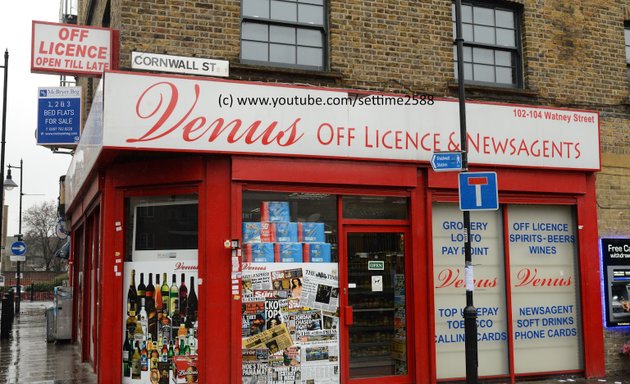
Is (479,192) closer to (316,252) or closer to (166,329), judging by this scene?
(316,252)

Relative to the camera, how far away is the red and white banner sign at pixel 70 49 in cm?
950

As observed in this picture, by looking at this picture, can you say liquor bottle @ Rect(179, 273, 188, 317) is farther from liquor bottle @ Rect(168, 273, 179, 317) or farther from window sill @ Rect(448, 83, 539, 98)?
window sill @ Rect(448, 83, 539, 98)

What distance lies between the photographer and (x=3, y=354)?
14195 millimetres

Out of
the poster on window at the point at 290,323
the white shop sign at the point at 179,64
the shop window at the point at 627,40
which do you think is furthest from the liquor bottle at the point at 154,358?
the shop window at the point at 627,40

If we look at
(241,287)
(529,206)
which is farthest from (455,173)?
(241,287)

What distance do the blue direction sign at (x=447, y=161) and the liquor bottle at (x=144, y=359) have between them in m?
4.72

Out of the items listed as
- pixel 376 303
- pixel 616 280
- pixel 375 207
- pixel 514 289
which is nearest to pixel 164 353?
pixel 376 303

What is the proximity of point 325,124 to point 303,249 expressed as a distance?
1844 mm

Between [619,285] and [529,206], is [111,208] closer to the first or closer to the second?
[529,206]

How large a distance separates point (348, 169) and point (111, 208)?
3.45 meters

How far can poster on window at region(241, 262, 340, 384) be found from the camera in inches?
349

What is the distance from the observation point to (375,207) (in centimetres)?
979

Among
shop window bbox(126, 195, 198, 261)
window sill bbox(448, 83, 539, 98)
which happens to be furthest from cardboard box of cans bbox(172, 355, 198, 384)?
window sill bbox(448, 83, 539, 98)

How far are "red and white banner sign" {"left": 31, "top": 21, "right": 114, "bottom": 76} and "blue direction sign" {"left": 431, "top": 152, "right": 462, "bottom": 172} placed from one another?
4.94 m
